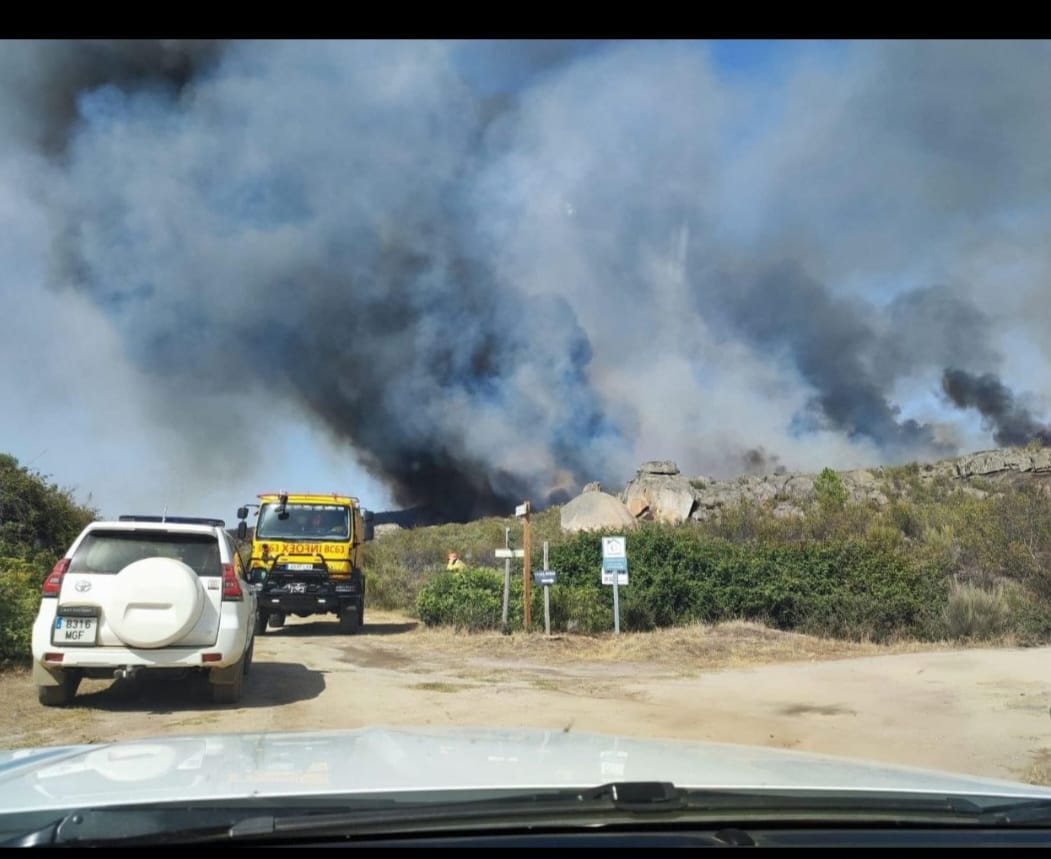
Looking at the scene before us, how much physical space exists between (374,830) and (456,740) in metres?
1.78

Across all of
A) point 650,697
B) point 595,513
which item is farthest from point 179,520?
point 595,513

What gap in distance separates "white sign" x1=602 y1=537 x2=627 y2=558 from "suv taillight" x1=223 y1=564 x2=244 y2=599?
8531mm

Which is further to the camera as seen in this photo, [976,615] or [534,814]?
[976,615]

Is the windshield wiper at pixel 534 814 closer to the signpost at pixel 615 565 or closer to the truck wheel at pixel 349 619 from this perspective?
the signpost at pixel 615 565

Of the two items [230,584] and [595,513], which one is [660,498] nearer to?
[595,513]

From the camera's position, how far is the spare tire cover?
27.3ft

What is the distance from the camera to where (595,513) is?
3725 centimetres

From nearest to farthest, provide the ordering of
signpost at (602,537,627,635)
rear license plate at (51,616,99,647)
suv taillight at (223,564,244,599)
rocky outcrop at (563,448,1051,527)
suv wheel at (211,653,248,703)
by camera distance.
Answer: rear license plate at (51,616,99,647) < suv taillight at (223,564,244,599) < suv wheel at (211,653,248,703) < signpost at (602,537,627,635) < rocky outcrop at (563,448,1051,527)

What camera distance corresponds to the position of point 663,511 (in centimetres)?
4262

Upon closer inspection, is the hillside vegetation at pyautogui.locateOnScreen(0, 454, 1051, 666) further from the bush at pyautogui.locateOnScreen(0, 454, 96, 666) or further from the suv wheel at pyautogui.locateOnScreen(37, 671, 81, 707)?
the suv wheel at pyautogui.locateOnScreen(37, 671, 81, 707)

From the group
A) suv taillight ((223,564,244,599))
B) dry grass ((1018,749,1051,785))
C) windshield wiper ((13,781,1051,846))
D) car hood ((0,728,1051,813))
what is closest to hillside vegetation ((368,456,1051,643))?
dry grass ((1018,749,1051,785))

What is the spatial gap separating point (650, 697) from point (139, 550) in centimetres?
559
